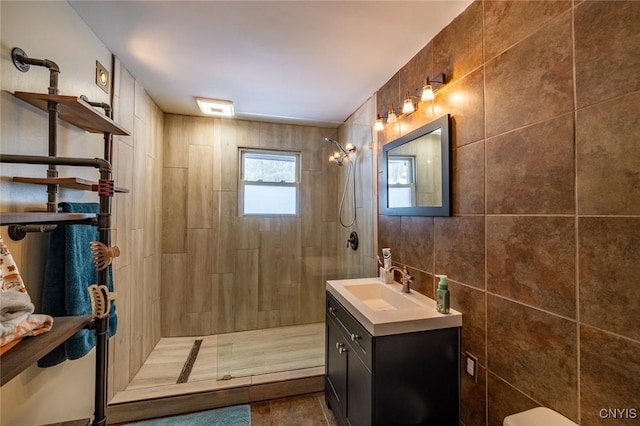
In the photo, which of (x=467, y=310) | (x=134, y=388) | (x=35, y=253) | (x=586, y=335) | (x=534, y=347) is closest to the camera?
(x=586, y=335)

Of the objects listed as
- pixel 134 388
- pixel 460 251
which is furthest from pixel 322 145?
pixel 134 388

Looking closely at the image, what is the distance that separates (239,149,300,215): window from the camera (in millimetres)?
3031

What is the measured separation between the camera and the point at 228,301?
2943 mm

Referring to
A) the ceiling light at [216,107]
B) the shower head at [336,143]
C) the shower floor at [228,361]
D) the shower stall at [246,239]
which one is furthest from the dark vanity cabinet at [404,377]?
the ceiling light at [216,107]

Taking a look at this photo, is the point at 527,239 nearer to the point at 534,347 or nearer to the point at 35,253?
the point at 534,347

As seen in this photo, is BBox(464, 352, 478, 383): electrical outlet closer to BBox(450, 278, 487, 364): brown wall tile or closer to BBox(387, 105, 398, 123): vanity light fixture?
BBox(450, 278, 487, 364): brown wall tile

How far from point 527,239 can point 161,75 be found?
8.86ft

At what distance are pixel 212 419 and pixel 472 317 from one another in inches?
73.5

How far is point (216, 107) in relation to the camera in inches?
107

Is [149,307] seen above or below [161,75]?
below

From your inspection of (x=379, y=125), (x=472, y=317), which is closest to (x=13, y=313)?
(x=472, y=317)

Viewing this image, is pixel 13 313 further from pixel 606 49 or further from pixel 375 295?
pixel 606 49

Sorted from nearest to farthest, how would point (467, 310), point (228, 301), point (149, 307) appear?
point (467, 310) → point (149, 307) → point (228, 301)

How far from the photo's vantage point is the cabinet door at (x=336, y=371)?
166cm
